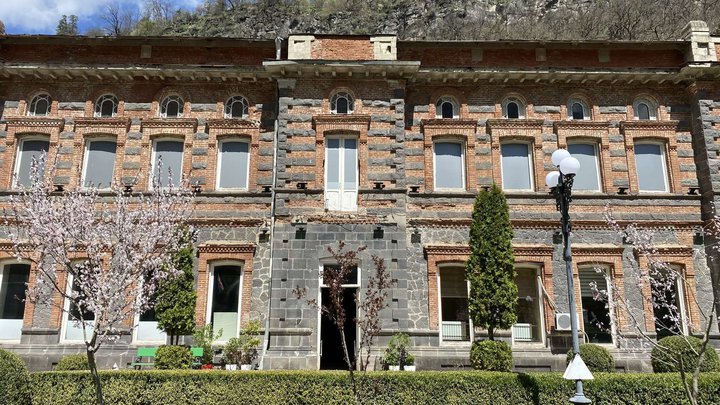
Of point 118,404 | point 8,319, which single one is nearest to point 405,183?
point 118,404

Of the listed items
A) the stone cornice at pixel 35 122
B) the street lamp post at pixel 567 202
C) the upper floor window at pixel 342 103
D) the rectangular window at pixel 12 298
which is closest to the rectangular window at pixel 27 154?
the stone cornice at pixel 35 122

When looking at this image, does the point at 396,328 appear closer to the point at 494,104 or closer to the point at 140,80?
the point at 494,104

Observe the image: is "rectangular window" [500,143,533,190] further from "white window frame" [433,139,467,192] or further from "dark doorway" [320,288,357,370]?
"dark doorway" [320,288,357,370]

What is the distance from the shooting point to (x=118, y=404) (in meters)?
12.3

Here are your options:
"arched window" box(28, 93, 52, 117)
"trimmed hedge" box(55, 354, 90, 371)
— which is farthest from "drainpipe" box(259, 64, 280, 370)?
"arched window" box(28, 93, 52, 117)

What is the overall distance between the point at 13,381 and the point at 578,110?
17756 mm

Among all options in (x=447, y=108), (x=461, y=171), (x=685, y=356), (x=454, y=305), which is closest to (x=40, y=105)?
(x=447, y=108)

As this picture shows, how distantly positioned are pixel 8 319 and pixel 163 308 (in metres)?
6.06

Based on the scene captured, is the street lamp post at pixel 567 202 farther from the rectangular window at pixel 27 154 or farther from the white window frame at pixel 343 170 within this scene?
the rectangular window at pixel 27 154

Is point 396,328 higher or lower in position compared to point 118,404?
higher

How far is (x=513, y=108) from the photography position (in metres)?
18.8

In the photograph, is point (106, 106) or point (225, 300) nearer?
point (225, 300)

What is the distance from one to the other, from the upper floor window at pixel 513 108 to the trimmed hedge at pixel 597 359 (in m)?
7.77

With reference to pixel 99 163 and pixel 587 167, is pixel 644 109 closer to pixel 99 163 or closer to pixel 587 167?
pixel 587 167
